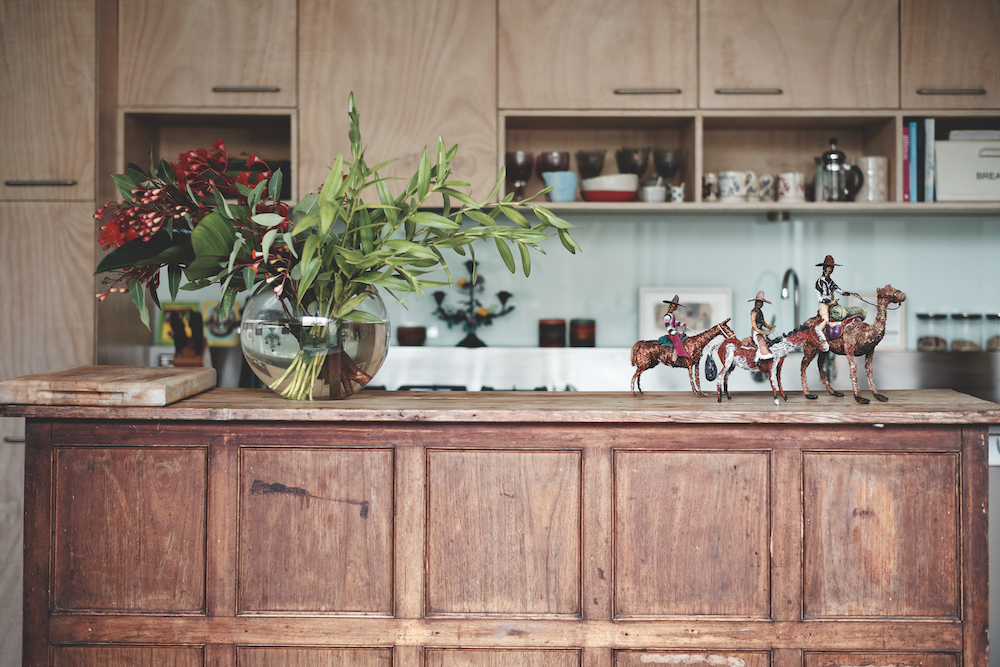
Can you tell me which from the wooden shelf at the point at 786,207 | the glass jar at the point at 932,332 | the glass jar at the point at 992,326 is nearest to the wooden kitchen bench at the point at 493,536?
the wooden shelf at the point at 786,207

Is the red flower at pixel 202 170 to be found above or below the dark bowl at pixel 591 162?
below

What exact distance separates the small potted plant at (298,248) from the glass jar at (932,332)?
216 centimetres

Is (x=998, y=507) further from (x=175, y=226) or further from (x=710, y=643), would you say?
(x=175, y=226)

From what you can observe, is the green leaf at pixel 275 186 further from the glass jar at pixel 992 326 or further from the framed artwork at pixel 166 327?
the glass jar at pixel 992 326

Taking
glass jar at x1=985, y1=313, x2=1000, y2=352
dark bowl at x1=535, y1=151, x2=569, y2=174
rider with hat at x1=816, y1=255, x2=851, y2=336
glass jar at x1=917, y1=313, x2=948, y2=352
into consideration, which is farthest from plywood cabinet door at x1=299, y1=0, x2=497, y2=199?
glass jar at x1=985, y1=313, x2=1000, y2=352

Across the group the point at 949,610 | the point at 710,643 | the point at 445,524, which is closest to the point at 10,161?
the point at 445,524

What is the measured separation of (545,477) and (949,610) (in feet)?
2.48

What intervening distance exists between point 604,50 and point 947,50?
1.20 meters

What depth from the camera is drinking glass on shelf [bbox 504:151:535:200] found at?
2.52 metres

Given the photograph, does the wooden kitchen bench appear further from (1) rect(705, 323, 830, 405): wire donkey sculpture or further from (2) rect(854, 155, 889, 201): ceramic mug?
(2) rect(854, 155, 889, 201): ceramic mug

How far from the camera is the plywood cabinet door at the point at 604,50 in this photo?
7.77ft

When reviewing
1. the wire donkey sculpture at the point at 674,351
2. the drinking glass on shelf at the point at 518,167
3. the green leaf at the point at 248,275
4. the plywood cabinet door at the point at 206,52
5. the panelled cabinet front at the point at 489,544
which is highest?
the plywood cabinet door at the point at 206,52

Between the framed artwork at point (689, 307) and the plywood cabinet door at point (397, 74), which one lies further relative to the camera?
the framed artwork at point (689, 307)

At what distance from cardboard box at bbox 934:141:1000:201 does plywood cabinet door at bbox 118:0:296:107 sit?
2.34 meters
